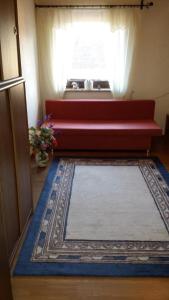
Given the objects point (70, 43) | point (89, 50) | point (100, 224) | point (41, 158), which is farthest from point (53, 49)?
point (100, 224)

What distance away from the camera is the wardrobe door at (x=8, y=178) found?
62.7 inches

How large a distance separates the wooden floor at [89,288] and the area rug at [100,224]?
5cm

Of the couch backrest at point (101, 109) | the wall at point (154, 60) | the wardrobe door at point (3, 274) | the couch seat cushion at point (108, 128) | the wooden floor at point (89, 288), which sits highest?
the wall at point (154, 60)

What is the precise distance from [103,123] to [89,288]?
2.82 metres

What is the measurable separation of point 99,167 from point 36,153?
892 mm

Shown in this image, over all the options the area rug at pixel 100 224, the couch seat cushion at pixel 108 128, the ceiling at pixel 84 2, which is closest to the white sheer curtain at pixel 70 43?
the ceiling at pixel 84 2

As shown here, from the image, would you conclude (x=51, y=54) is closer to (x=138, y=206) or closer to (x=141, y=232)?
(x=138, y=206)

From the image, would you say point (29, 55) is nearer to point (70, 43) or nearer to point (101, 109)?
point (70, 43)

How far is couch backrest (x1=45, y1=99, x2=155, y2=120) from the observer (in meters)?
4.31

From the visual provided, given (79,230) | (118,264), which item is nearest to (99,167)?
(79,230)

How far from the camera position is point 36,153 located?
3.52m

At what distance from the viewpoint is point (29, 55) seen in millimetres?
3686

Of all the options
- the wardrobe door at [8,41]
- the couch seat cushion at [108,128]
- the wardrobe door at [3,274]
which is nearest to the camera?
the wardrobe door at [3,274]

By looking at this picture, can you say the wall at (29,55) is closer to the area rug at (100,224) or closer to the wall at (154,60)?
the area rug at (100,224)
